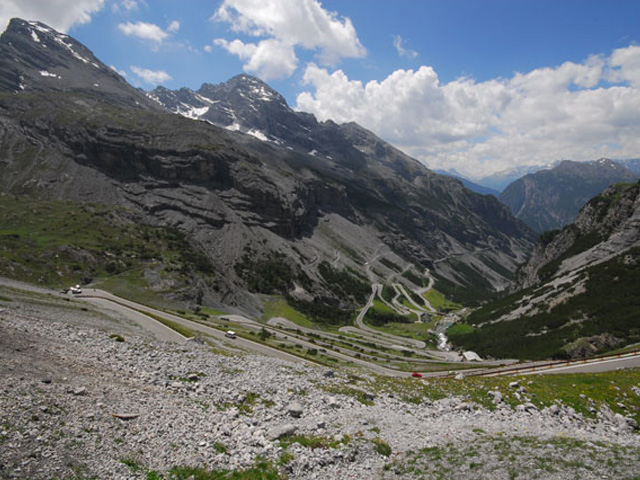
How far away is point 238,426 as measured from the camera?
21188 mm

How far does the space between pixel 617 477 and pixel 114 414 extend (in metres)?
26.2

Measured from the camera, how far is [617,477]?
61.0 ft

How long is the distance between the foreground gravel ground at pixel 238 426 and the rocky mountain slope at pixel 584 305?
47.8 m

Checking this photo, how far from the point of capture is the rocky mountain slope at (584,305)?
67.4 m

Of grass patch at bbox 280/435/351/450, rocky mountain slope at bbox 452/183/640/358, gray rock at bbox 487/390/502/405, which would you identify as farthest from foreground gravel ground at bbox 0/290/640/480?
rocky mountain slope at bbox 452/183/640/358

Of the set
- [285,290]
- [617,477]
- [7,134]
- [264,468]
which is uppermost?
[7,134]

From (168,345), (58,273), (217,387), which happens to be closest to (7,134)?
(58,273)

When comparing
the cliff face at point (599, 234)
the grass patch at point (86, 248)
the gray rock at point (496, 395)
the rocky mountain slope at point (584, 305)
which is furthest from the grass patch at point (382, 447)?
the cliff face at point (599, 234)

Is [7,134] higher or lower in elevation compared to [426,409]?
higher

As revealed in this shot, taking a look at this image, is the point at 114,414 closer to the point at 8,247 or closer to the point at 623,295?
the point at 623,295

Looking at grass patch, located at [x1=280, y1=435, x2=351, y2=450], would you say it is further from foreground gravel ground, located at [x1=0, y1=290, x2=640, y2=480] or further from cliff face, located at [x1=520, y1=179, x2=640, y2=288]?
cliff face, located at [x1=520, y1=179, x2=640, y2=288]

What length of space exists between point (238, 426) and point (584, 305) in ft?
295

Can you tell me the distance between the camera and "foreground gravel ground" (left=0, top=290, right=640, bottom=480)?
630 inches

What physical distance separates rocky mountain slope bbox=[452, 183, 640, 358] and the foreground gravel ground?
157ft
